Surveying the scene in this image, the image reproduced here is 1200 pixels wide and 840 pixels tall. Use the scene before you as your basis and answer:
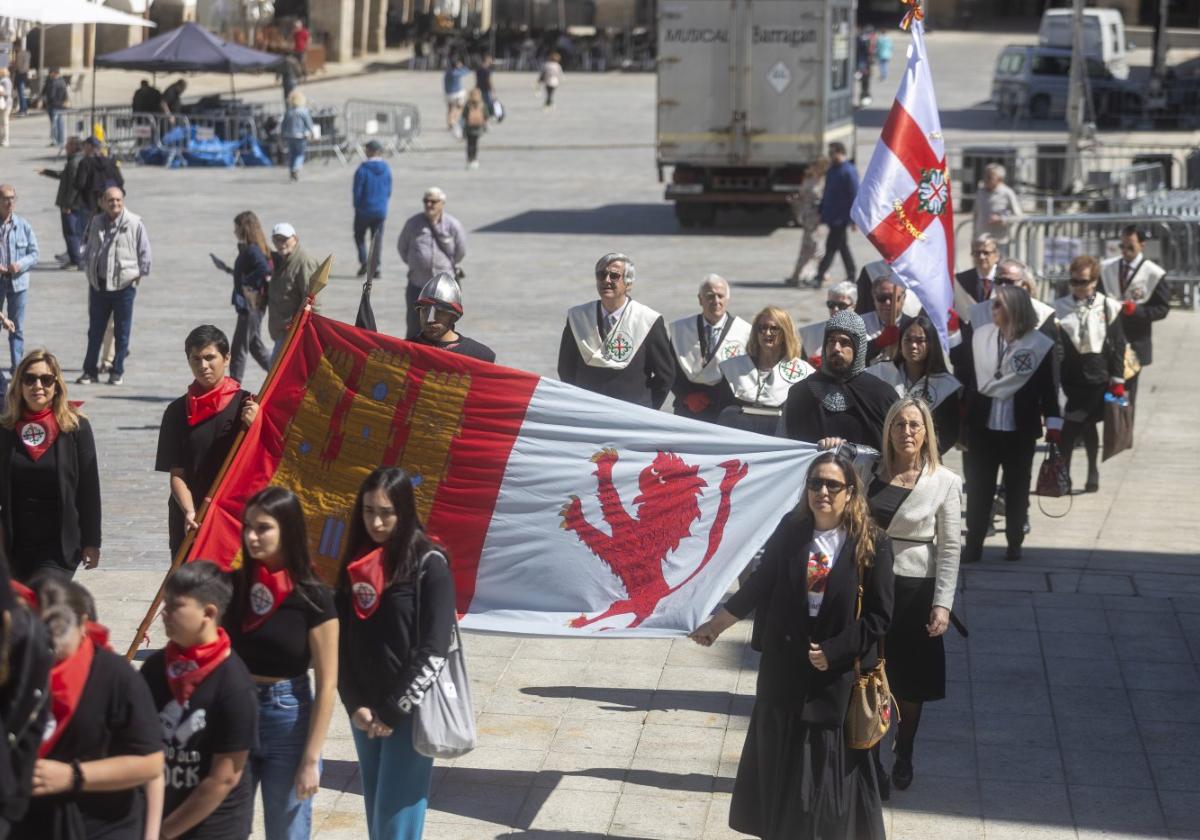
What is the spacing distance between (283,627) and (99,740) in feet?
3.14

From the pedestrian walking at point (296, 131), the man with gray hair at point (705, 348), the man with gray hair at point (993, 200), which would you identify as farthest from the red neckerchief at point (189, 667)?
the pedestrian walking at point (296, 131)

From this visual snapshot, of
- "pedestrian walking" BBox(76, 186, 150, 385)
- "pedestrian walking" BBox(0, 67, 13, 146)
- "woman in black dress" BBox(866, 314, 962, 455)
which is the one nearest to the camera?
"woman in black dress" BBox(866, 314, 962, 455)

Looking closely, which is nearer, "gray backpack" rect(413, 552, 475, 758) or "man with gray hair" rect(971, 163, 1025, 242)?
"gray backpack" rect(413, 552, 475, 758)

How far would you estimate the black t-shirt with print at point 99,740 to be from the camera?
4.52 meters

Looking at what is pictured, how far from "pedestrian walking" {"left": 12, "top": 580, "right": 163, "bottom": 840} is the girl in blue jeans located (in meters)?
0.78

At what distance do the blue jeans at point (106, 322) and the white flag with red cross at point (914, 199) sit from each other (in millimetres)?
7538

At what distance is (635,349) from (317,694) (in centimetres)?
475

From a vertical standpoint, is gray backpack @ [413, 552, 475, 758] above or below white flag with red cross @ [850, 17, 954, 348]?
below

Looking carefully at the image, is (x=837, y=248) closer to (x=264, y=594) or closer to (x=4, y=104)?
(x=264, y=594)

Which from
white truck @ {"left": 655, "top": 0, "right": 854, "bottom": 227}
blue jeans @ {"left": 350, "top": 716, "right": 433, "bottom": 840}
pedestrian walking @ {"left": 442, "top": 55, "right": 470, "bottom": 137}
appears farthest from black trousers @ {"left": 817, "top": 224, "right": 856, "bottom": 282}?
pedestrian walking @ {"left": 442, "top": 55, "right": 470, "bottom": 137}

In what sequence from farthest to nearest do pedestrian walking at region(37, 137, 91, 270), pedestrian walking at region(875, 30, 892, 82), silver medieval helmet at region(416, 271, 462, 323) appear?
1. pedestrian walking at region(875, 30, 892, 82)
2. pedestrian walking at region(37, 137, 91, 270)
3. silver medieval helmet at region(416, 271, 462, 323)

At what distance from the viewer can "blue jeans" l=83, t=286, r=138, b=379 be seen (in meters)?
15.1

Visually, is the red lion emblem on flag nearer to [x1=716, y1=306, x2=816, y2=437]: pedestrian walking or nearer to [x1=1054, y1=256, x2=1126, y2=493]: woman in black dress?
[x1=716, y1=306, x2=816, y2=437]: pedestrian walking

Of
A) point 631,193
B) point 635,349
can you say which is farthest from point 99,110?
point 635,349
